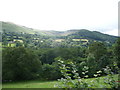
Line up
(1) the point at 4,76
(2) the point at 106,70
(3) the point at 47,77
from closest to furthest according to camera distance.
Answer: (2) the point at 106,70 → (1) the point at 4,76 → (3) the point at 47,77

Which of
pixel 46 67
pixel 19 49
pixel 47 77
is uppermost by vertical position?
pixel 19 49

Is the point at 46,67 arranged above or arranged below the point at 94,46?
below

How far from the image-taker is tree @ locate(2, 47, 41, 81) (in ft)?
76.9

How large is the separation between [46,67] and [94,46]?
57.0 ft


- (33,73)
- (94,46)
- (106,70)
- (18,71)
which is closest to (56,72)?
(33,73)

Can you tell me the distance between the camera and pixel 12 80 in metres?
24.1

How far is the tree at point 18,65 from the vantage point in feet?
76.9

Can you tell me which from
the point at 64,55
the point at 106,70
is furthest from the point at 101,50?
the point at 106,70

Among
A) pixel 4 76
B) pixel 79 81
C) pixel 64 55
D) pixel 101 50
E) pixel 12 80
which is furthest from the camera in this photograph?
pixel 64 55

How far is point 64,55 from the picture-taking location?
45062 mm

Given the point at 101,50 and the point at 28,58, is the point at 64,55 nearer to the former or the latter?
the point at 101,50

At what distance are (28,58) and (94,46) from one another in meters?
20.9

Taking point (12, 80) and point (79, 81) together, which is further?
point (12, 80)

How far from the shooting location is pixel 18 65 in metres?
24.5
